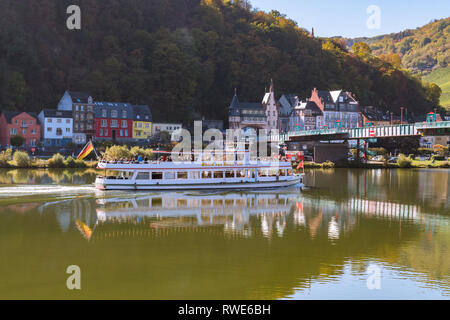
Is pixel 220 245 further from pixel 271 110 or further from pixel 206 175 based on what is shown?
pixel 271 110

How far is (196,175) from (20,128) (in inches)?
2147

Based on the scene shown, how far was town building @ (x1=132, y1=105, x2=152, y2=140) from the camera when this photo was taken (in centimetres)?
9981

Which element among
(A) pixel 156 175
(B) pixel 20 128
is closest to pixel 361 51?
(B) pixel 20 128

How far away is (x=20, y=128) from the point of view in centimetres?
8694

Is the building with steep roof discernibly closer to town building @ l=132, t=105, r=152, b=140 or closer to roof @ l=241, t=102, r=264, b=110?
roof @ l=241, t=102, r=264, b=110

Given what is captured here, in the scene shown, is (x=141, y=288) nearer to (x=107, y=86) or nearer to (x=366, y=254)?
(x=366, y=254)

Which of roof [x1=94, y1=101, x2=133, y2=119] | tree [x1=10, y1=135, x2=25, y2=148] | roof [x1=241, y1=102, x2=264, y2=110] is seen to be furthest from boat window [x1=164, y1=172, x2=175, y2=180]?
roof [x1=241, y1=102, x2=264, y2=110]

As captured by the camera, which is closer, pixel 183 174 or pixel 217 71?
pixel 183 174

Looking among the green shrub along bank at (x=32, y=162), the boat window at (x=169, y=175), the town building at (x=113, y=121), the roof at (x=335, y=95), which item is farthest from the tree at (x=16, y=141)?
the roof at (x=335, y=95)

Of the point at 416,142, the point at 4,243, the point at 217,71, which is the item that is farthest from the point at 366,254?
the point at 217,71

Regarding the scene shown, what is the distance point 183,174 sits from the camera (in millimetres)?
44875

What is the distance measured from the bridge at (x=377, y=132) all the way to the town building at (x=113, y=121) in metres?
29.5

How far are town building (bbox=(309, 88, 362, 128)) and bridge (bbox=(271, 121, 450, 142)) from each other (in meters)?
25.3

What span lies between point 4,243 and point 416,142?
96.4 metres
